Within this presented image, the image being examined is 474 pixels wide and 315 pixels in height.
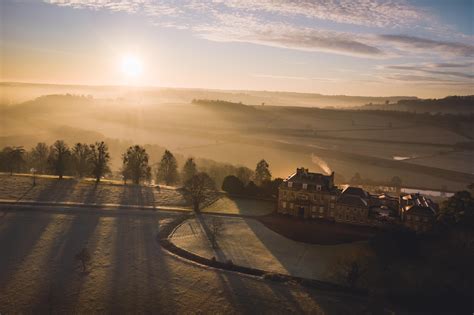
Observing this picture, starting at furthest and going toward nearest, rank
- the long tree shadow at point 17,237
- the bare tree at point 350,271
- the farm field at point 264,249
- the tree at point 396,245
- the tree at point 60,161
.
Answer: the tree at point 60,161 < the tree at point 396,245 < the farm field at point 264,249 < the long tree shadow at point 17,237 < the bare tree at point 350,271

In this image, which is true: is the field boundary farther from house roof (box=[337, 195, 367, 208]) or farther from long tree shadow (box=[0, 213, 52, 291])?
house roof (box=[337, 195, 367, 208])

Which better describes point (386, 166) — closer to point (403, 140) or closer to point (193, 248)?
point (403, 140)

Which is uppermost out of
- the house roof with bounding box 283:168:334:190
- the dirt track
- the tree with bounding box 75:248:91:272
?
the house roof with bounding box 283:168:334:190

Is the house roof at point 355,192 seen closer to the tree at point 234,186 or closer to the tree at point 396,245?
the tree at point 396,245

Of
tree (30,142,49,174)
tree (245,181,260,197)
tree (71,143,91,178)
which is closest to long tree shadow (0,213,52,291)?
tree (71,143,91,178)

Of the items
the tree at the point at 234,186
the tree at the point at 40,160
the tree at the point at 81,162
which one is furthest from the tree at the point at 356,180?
the tree at the point at 40,160

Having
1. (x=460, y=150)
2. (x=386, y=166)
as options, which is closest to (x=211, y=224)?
(x=386, y=166)

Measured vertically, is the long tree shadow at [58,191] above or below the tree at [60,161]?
below

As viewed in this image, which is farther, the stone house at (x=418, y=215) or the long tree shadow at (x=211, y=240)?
the stone house at (x=418, y=215)
